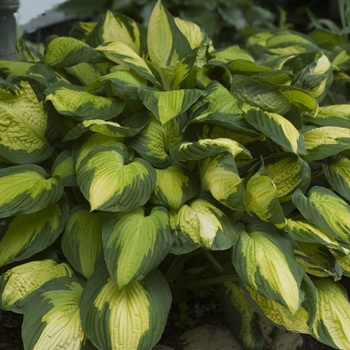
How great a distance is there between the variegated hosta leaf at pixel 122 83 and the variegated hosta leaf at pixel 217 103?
18cm

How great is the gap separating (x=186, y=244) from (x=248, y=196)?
0.23 m

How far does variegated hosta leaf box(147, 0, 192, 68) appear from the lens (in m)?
1.78

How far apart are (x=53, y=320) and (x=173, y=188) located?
1.40 ft

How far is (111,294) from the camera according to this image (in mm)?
1357

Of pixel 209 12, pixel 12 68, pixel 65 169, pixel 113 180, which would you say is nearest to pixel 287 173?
pixel 113 180

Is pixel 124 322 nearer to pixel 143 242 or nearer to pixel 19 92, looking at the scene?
pixel 143 242

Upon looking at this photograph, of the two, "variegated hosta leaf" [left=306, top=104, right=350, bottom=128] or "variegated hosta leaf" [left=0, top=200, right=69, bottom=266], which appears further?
"variegated hosta leaf" [left=306, top=104, right=350, bottom=128]

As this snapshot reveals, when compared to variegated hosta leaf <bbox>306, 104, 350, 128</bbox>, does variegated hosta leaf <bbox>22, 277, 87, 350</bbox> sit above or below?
below

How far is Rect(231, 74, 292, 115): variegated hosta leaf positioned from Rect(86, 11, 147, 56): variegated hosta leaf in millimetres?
433

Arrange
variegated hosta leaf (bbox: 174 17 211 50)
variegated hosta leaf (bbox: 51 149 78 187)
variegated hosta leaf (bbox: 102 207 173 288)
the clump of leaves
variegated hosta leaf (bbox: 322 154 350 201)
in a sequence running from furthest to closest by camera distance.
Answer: the clump of leaves, variegated hosta leaf (bbox: 174 17 211 50), variegated hosta leaf (bbox: 322 154 350 201), variegated hosta leaf (bbox: 51 149 78 187), variegated hosta leaf (bbox: 102 207 173 288)

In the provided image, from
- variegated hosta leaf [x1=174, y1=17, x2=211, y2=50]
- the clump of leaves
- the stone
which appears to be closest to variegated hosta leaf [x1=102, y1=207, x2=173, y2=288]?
the stone

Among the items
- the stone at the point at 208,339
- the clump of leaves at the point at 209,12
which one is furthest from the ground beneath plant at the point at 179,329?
the clump of leaves at the point at 209,12

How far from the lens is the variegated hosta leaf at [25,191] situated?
1.37 m

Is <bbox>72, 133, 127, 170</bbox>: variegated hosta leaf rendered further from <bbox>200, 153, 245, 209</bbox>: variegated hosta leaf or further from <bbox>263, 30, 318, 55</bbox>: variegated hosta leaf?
<bbox>263, 30, 318, 55</bbox>: variegated hosta leaf
